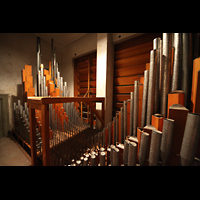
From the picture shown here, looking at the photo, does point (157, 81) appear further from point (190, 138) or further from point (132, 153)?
point (132, 153)

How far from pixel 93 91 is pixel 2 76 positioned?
210 centimetres

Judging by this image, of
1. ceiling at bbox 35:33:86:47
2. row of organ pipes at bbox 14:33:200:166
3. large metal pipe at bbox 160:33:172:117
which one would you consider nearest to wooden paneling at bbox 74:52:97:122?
ceiling at bbox 35:33:86:47

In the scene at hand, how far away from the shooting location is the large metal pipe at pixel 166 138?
538 mm

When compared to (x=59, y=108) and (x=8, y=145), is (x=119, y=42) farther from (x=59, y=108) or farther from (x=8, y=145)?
(x=8, y=145)

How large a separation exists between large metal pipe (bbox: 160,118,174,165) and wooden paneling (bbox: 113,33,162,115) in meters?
1.34

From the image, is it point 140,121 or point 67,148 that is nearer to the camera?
point 140,121

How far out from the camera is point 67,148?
1007 mm

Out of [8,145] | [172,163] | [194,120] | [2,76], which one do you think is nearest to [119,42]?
[194,120]

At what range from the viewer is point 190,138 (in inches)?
18.6

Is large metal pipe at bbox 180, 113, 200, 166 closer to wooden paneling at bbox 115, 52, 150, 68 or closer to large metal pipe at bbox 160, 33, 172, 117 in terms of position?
large metal pipe at bbox 160, 33, 172, 117

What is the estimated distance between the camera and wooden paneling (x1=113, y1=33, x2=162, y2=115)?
165 cm

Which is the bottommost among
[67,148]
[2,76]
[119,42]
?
[67,148]

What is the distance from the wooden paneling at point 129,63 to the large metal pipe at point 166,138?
4.39 ft

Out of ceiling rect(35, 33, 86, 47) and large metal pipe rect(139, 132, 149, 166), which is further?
ceiling rect(35, 33, 86, 47)
